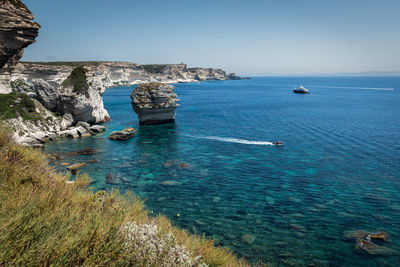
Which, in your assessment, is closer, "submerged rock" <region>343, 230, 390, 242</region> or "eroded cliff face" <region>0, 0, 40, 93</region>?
"eroded cliff face" <region>0, 0, 40, 93</region>

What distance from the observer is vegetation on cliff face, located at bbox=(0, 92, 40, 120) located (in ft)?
115

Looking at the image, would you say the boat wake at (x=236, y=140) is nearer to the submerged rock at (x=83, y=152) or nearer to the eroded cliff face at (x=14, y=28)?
the submerged rock at (x=83, y=152)

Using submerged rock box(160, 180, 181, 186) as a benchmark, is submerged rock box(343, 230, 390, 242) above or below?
above

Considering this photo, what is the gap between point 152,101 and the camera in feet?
152

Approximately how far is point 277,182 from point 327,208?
5055mm

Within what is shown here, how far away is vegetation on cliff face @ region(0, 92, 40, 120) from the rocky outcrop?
15.9 m

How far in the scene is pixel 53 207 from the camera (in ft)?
23.2

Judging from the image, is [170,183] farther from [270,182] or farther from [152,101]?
[152,101]

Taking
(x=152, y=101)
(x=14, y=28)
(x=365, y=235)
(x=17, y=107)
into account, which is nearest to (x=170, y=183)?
(x=365, y=235)

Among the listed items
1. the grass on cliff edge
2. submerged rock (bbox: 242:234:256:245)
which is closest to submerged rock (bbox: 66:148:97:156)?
submerged rock (bbox: 242:234:256:245)

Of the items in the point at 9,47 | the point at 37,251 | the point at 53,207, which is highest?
the point at 9,47

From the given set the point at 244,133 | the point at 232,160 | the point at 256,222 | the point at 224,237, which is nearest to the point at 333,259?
the point at 256,222

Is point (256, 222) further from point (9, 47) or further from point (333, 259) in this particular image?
point (9, 47)

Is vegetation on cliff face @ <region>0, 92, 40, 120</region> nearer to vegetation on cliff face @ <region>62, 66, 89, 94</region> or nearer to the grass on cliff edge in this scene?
vegetation on cliff face @ <region>62, 66, 89, 94</region>
